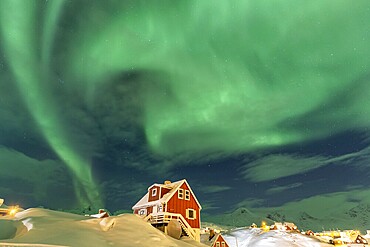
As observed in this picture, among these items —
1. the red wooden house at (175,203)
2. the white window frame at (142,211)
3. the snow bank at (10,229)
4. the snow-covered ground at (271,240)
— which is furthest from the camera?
the snow-covered ground at (271,240)

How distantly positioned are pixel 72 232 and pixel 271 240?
210ft

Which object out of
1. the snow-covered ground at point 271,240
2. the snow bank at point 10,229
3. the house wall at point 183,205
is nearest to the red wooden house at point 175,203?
the house wall at point 183,205

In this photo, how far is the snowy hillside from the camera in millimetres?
13209

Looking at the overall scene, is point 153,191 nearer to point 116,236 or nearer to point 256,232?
point 116,236

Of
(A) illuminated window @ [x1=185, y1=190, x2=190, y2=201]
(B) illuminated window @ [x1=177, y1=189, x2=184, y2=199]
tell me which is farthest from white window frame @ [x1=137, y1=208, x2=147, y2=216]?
(A) illuminated window @ [x1=185, y1=190, x2=190, y2=201]

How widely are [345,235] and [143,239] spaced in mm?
95683

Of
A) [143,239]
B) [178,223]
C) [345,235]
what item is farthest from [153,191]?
[345,235]

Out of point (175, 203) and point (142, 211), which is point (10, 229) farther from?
point (142, 211)

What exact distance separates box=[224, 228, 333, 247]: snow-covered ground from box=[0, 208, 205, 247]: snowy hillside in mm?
50786

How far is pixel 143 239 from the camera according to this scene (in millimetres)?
17016

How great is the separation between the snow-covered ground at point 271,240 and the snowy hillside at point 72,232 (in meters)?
50.8

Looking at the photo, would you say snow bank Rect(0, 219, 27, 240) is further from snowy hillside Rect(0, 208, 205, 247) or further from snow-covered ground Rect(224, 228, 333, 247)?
snow-covered ground Rect(224, 228, 333, 247)

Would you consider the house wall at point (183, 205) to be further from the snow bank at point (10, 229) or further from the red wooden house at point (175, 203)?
the snow bank at point (10, 229)

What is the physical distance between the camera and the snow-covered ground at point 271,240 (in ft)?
210
